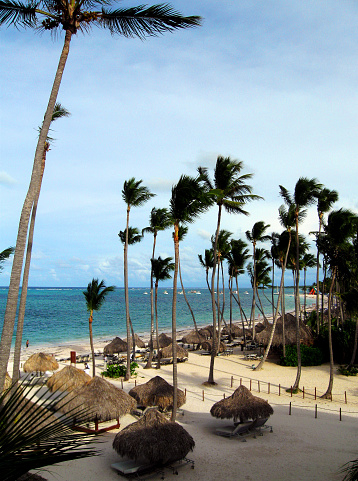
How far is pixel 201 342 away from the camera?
3475cm

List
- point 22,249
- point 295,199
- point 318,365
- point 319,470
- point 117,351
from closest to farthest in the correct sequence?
point 22,249
point 319,470
point 295,199
point 318,365
point 117,351

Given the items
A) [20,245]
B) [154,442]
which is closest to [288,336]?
[154,442]

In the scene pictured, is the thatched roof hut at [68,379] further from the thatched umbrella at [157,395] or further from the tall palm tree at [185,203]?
the tall palm tree at [185,203]

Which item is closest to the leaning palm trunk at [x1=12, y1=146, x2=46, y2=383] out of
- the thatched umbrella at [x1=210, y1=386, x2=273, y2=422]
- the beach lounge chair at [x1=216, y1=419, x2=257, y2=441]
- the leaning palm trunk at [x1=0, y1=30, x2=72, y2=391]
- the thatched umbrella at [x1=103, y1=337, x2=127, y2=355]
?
the leaning palm trunk at [x1=0, y1=30, x2=72, y2=391]

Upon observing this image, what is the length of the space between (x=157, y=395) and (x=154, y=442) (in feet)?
18.0

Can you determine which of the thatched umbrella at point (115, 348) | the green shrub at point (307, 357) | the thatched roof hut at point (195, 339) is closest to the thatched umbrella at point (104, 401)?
the green shrub at point (307, 357)

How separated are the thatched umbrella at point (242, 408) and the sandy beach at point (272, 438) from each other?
28.8 inches

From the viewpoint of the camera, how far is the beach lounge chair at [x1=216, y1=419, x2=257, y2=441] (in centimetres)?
1378

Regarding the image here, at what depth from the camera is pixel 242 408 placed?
554 inches

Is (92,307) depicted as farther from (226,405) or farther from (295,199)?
(295,199)

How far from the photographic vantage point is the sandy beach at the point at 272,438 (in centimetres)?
1090

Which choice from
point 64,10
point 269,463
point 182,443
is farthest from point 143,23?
point 269,463

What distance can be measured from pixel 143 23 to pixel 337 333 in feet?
81.5

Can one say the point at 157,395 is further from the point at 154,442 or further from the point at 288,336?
the point at 288,336
